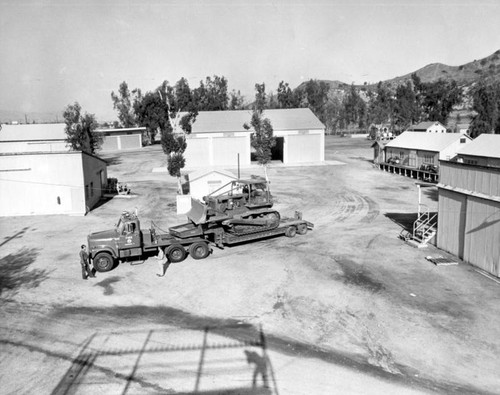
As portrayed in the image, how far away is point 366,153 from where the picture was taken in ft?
215

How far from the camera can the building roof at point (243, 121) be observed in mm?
54281

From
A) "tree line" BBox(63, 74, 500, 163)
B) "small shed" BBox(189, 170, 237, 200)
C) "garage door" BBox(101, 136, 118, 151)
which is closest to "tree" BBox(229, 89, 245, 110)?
"tree line" BBox(63, 74, 500, 163)

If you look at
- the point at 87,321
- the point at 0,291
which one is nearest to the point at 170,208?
the point at 0,291

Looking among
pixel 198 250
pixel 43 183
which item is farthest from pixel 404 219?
pixel 43 183

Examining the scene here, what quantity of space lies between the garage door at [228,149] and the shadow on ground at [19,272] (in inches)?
1302

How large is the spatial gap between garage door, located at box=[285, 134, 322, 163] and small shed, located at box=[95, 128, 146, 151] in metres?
36.8

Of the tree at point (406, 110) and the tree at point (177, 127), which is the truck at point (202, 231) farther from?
the tree at point (406, 110)

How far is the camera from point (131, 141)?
82312mm

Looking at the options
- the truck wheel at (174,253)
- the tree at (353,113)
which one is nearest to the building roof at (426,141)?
the truck wheel at (174,253)

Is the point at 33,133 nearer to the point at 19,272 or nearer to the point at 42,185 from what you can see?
the point at 42,185

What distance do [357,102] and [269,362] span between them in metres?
118

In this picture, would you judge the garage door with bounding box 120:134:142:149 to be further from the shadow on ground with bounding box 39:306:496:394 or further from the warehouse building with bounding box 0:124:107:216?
the shadow on ground with bounding box 39:306:496:394

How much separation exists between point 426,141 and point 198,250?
32.5 m

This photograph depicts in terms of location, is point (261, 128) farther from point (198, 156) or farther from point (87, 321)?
point (87, 321)
